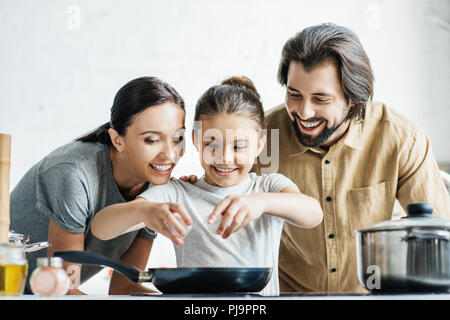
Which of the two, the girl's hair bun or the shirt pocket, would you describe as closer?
the girl's hair bun

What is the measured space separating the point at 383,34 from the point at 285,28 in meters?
0.52

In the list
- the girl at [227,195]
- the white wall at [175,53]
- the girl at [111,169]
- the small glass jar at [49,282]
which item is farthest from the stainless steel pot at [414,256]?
the white wall at [175,53]

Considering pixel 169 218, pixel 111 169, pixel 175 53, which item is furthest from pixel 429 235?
pixel 175 53

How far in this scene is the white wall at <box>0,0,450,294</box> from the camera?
271 cm

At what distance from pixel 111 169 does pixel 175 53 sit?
1.55 m

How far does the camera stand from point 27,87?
2.84m

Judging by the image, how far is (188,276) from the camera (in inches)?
32.6

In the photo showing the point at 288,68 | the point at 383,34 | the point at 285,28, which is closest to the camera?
the point at 288,68

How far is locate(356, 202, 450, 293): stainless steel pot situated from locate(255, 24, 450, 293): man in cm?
68

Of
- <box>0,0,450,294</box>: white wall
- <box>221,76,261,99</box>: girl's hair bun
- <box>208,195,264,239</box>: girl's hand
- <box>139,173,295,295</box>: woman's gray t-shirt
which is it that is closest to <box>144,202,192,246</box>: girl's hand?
<box>208,195,264,239</box>: girl's hand

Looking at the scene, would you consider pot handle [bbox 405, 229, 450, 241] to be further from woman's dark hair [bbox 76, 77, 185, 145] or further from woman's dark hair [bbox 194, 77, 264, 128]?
woman's dark hair [bbox 76, 77, 185, 145]

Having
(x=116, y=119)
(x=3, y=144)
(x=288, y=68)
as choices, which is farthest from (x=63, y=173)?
(x=288, y=68)

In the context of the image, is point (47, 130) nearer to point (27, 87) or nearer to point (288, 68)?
point (27, 87)

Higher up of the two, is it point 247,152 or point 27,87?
point 27,87
